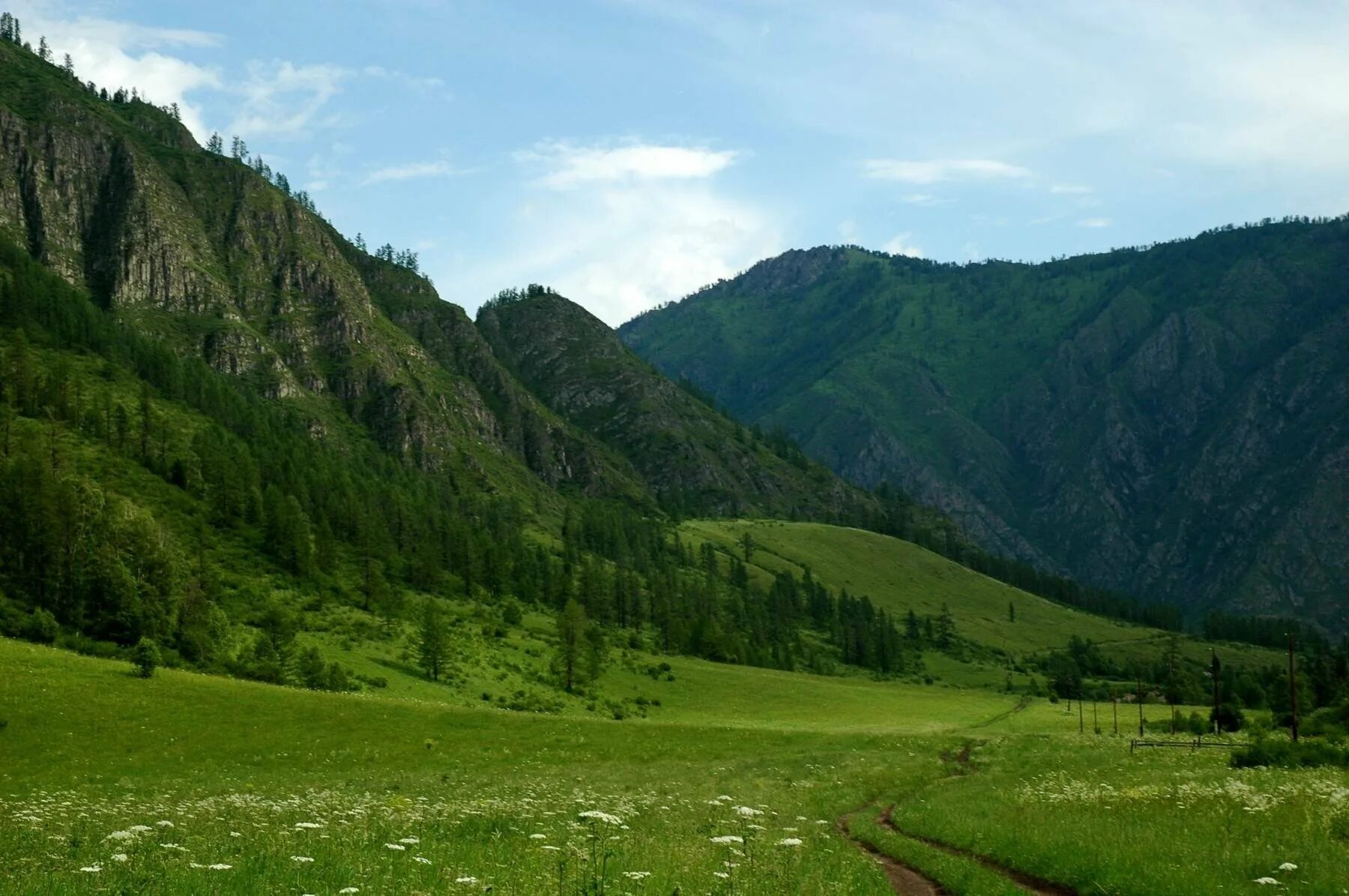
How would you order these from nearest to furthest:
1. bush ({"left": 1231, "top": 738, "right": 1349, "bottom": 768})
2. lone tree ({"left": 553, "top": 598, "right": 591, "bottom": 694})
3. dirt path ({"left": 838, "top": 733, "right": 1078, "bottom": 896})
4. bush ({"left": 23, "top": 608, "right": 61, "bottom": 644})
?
dirt path ({"left": 838, "top": 733, "right": 1078, "bottom": 896}) → bush ({"left": 1231, "top": 738, "right": 1349, "bottom": 768}) → bush ({"left": 23, "top": 608, "right": 61, "bottom": 644}) → lone tree ({"left": 553, "top": 598, "right": 591, "bottom": 694})

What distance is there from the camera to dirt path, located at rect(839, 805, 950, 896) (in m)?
25.1

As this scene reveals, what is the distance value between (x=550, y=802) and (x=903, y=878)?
613 inches

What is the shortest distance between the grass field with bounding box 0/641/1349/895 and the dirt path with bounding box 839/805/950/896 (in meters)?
0.43

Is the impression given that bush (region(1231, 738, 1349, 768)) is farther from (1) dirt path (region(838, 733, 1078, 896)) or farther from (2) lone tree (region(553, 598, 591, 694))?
(2) lone tree (region(553, 598, 591, 694))

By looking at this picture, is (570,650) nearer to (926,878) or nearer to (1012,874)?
(926,878)

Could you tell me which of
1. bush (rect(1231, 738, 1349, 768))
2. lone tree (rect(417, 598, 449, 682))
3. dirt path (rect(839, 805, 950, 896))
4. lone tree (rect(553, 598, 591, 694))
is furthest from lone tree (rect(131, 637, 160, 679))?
bush (rect(1231, 738, 1349, 768))

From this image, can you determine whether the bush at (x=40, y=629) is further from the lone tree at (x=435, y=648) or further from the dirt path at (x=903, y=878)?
the dirt path at (x=903, y=878)

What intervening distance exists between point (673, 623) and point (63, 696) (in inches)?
4998

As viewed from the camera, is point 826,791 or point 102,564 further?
point 102,564

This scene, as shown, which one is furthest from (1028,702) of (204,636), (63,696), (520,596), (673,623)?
(63,696)

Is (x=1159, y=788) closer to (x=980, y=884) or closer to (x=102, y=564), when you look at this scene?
(x=980, y=884)

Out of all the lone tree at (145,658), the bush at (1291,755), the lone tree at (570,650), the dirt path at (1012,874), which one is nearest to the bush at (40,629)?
the lone tree at (145,658)

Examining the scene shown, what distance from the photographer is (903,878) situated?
89.0 feet

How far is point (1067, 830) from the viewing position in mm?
30031
